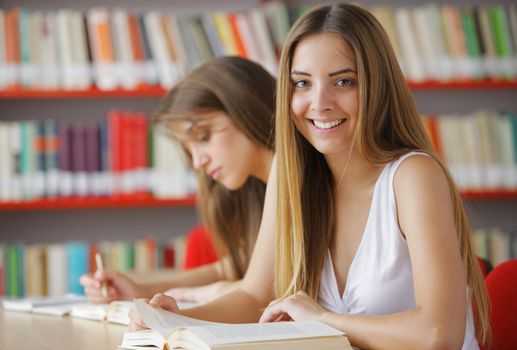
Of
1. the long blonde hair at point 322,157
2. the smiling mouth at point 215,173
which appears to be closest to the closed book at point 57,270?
the smiling mouth at point 215,173

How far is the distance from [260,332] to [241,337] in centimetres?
5

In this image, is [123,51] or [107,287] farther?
[123,51]

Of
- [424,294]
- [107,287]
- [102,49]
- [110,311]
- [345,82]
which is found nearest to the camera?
[424,294]

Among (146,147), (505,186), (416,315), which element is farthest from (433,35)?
(416,315)

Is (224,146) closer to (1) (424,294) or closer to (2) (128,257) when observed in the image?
(1) (424,294)

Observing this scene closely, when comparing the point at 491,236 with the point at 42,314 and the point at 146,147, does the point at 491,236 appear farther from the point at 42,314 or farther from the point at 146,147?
the point at 42,314

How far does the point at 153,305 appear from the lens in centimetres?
144

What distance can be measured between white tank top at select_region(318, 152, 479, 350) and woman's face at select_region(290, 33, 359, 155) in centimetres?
12

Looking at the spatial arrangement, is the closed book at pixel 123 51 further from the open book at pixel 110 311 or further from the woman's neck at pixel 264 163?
the open book at pixel 110 311

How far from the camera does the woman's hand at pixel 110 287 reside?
6.51 feet

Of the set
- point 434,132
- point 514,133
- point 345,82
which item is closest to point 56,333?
point 345,82

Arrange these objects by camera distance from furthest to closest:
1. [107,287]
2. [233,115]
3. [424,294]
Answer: [233,115]
[107,287]
[424,294]

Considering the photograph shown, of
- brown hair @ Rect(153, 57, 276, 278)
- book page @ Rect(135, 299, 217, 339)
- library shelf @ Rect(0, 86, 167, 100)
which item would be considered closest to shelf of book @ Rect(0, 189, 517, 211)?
library shelf @ Rect(0, 86, 167, 100)

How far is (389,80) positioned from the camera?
59.3 inches
